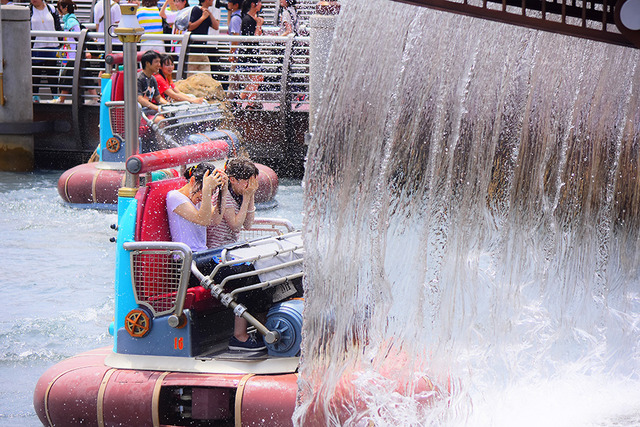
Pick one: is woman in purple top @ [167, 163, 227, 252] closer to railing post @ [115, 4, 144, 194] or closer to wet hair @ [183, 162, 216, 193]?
wet hair @ [183, 162, 216, 193]

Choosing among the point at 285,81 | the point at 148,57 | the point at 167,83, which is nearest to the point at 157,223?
the point at 148,57

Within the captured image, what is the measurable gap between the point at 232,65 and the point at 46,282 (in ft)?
20.2

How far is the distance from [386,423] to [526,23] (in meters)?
1.98

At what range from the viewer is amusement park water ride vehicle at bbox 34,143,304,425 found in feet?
14.8

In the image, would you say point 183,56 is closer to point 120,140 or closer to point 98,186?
point 120,140

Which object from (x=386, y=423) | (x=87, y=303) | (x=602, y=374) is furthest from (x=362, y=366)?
(x=87, y=303)

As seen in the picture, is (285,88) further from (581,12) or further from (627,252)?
(581,12)

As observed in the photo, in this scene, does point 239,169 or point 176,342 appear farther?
point 239,169

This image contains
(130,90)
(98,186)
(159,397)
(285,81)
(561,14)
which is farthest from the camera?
(285,81)

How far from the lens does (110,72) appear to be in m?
11.3

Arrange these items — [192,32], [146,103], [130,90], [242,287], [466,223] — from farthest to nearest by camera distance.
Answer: [192,32], [146,103], [130,90], [242,287], [466,223]

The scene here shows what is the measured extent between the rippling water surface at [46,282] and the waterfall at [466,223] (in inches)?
88.0

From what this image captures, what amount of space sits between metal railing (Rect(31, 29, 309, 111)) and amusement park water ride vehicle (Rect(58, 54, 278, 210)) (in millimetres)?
2051

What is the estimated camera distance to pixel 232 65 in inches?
525
